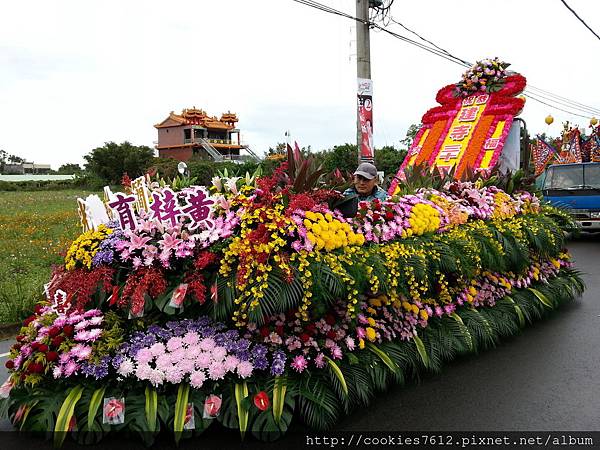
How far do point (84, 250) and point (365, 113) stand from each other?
5.98 m

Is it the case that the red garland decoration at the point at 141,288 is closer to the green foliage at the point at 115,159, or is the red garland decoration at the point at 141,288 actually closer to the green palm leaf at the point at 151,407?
the green palm leaf at the point at 151,407

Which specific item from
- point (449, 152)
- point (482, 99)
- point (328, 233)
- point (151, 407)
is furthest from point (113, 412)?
point (482, 99)

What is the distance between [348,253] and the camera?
350cm

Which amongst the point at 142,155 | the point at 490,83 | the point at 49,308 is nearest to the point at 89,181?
the point at 142,155

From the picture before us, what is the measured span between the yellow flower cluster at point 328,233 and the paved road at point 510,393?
1090 millimetres

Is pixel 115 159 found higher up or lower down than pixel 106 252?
higher up

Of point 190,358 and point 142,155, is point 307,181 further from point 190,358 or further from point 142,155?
point 142,155

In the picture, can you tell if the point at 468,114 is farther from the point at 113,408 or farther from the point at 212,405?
the point at 113,408

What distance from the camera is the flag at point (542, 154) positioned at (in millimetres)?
19844

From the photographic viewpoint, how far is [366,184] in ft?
15.8

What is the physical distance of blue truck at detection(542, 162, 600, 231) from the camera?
479 inches

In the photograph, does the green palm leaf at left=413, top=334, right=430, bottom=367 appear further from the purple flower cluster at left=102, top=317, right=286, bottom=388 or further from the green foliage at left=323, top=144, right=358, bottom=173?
the green foliage at left=323, top=144, right=358, bottom=173

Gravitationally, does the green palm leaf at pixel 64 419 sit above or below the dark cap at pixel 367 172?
below

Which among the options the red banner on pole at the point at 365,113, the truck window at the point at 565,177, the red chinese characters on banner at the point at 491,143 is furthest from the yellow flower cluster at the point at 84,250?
the truck window at the point at 565,177
